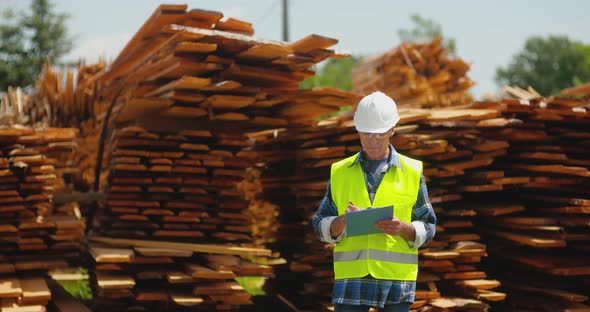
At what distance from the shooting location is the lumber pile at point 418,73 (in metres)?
12.4

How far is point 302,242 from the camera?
295 inches

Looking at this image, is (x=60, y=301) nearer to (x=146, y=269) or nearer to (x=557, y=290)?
(x=146, y=269)

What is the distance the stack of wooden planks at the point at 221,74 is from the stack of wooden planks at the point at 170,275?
4.67 feet

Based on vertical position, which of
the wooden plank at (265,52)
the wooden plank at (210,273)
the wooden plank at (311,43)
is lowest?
the wooden plank at (210,273)

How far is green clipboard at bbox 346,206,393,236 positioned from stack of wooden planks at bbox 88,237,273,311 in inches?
98.4

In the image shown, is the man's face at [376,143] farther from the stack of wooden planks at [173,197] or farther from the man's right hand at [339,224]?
the stack of wooden planks at [173,197]

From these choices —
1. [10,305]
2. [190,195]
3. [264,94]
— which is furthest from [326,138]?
[10,305]

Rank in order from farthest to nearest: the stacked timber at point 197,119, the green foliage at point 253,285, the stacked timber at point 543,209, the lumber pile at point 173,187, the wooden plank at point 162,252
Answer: the green foliage at point 253,285 → the lumber pile at point 173,187 → the stacked timber at point 197,119 → the stacked timber at point 543,209 → the wooden plank at point 162,252

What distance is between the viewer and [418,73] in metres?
12.9

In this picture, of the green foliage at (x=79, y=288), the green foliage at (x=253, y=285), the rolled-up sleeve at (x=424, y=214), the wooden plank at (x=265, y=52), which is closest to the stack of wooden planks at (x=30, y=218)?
the green foliage at (x=79, y=288)

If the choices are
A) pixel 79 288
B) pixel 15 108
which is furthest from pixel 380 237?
pixel 15 108

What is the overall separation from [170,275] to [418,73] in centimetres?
799

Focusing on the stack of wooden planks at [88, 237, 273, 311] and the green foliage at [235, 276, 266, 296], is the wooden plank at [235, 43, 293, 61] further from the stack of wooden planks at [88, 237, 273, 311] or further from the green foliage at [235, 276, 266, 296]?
the green foliage at [235, 276, 266, 296]

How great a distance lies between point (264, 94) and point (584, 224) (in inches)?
131
